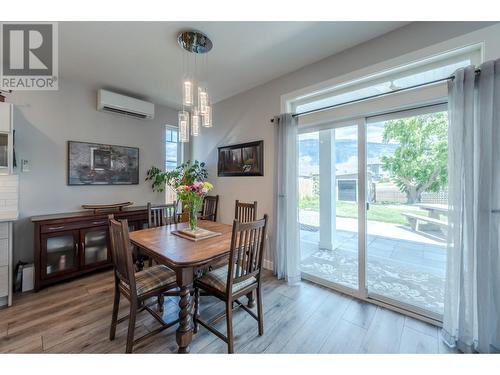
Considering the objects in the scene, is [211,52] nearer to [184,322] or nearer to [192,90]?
[192,90]

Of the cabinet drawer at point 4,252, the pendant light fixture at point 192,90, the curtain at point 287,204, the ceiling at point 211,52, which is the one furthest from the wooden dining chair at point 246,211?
the cabinet drawer at point 4,252

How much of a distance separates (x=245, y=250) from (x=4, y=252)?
2.62 metres

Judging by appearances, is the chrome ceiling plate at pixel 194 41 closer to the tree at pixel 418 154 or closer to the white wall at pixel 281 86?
the white wall at pixel 281 86

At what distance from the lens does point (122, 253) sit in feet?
4.98

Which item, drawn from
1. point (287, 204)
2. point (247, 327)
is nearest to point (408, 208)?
point (287, 204)

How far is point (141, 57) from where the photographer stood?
2443mm

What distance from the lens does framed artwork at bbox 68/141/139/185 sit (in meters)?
3.06

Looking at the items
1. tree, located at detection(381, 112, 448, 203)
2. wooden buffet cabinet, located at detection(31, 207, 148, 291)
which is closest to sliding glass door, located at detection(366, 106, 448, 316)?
tree, located at detection(381, 112, 448, 203)

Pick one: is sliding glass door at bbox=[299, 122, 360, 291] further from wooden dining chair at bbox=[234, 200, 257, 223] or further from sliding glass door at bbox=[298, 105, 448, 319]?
wooden dining chair at bbox=[234, 200, 257, 223]

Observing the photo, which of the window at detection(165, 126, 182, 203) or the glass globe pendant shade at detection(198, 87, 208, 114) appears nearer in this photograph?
the glass globe pendant shade at detection(198, 87, 208, 114)

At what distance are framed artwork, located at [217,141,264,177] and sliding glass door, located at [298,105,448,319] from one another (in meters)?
0.64

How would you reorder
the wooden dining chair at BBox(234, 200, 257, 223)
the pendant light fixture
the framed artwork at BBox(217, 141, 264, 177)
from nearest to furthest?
1. the pendant light fixture
2. the wooden dining chair at BBox(234, 200, 257, 223)
3. the framed artwork at BBox(217, 141, 264, 177)

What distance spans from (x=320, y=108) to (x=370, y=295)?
2.22 metres

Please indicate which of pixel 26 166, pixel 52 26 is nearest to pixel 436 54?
pixel 52 26
